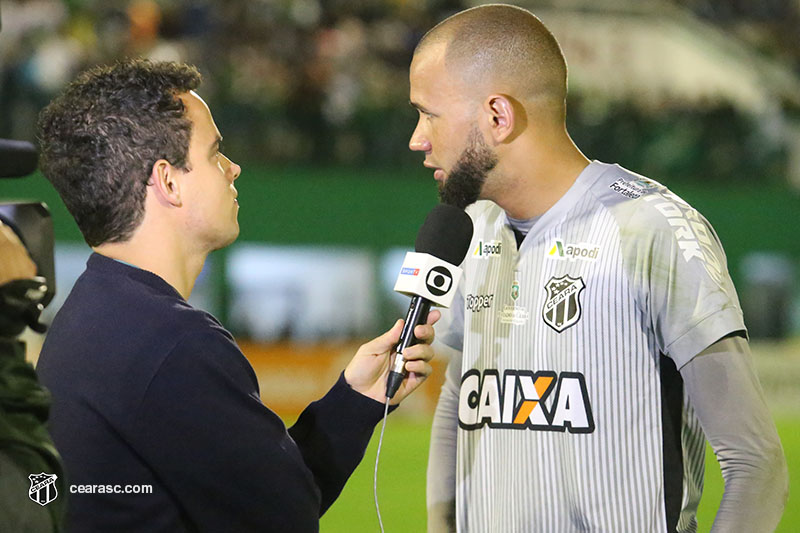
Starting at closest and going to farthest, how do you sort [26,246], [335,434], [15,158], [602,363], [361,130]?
[15,158], [26,246], [602,363], [335,434], [361,130]

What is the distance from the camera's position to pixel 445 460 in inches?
99.5

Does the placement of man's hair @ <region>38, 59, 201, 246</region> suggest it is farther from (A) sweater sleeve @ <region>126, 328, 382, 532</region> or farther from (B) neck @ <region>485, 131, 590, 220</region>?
(B) neck @ <region>485, 131, 590, 220</region>

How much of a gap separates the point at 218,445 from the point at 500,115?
100cm

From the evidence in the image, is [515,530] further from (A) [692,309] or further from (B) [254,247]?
(B) [254,247]

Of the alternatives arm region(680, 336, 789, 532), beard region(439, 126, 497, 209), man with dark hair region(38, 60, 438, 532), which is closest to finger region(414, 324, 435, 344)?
man with dark hair region(38, 60, 438, 532)

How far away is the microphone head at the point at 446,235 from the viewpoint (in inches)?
88.9

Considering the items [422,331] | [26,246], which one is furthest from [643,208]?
[26,246]

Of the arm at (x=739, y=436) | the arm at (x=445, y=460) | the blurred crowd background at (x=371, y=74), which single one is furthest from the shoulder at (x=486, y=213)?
the blurred crowd background at (x=371, y=74)

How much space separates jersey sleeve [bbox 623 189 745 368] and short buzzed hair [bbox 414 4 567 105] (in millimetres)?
393

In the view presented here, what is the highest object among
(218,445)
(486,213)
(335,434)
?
(486,213)

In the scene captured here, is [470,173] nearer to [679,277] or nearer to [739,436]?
[679,277]

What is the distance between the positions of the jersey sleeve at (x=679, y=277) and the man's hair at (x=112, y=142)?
100 cm

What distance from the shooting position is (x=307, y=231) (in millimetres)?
12680

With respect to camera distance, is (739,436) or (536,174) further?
(536,174)
